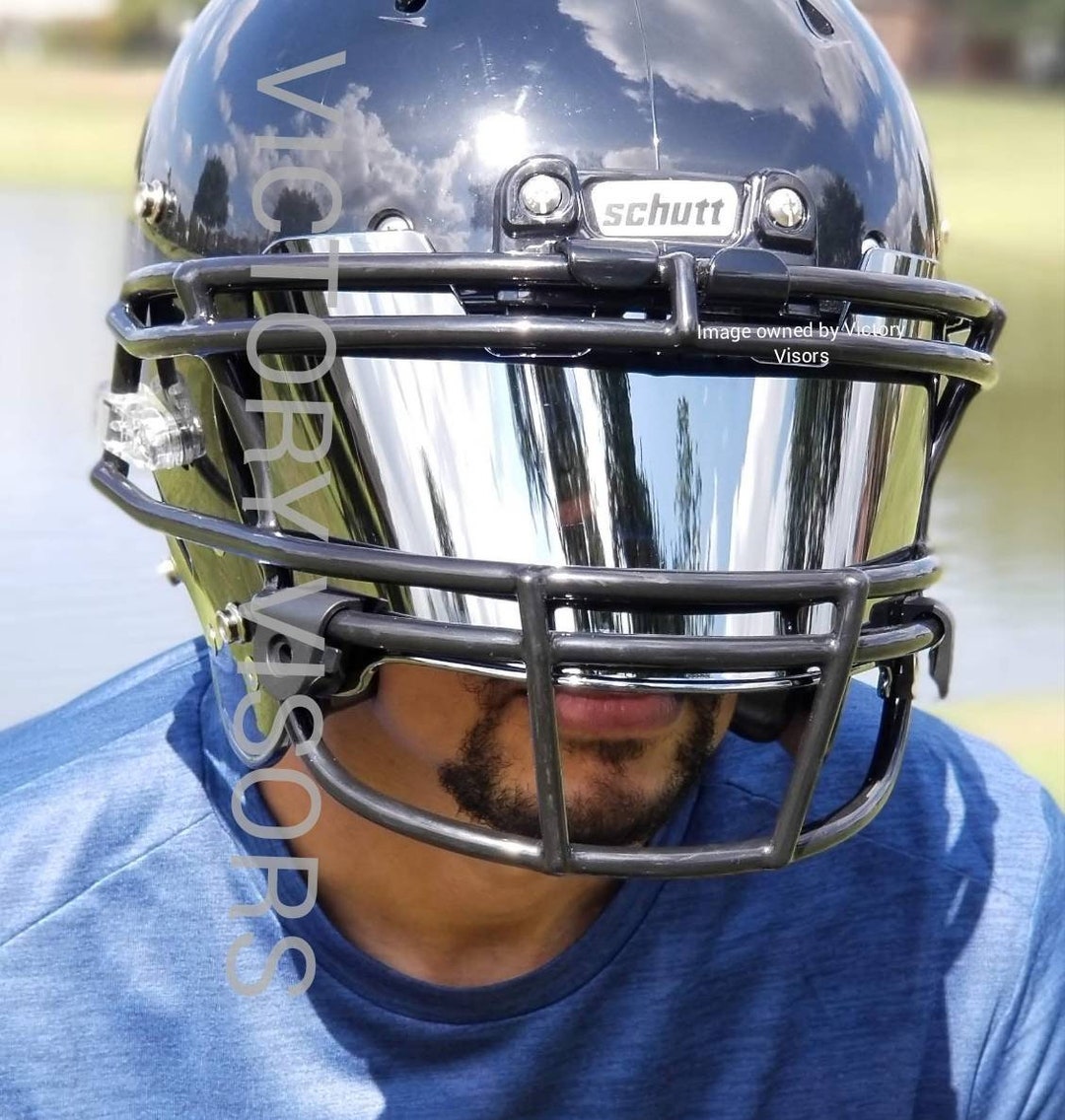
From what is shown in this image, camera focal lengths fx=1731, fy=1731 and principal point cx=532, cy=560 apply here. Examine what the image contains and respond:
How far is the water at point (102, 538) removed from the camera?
284cm

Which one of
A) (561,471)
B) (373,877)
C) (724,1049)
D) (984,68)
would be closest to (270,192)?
(561,471)

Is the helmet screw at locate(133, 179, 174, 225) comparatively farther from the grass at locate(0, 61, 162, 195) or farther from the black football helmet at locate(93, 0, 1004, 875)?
the grass at locate(0, 61, 162, 195)

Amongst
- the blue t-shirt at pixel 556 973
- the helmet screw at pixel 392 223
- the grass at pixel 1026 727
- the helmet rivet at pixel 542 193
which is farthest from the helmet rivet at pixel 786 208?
the grass at pixel 1026 727

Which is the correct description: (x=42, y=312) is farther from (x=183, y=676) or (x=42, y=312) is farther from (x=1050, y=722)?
(x=183, y=676)

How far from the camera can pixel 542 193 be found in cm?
119

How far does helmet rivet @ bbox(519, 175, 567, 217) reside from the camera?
3.91 ft

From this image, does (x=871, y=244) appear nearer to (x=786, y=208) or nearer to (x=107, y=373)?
(x=786, y=208)

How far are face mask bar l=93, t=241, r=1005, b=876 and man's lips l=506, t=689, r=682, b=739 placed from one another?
0.13m

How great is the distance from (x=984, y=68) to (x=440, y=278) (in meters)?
10.0

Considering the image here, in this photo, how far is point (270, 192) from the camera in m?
1.28

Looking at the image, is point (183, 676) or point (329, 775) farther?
point (183, 676)

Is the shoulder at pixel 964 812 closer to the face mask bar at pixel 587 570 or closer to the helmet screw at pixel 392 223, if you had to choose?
the face mask bar at pixel 587 570

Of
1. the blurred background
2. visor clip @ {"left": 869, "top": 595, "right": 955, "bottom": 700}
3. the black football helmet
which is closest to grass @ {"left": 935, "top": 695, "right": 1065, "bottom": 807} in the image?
the blurred background

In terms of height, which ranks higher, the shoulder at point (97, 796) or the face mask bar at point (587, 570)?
the face mask bar at point (587, 570)
